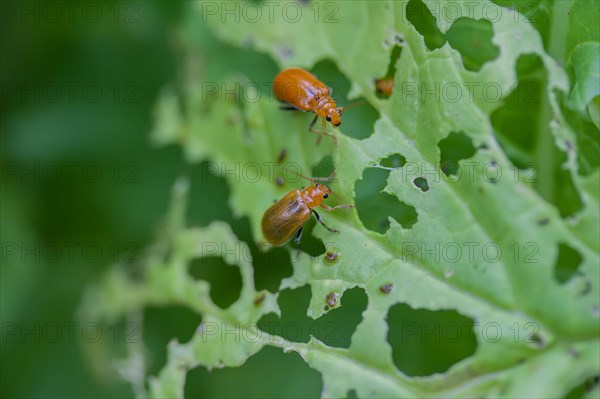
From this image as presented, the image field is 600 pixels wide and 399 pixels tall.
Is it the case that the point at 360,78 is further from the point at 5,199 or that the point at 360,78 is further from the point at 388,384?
the point at 5,199

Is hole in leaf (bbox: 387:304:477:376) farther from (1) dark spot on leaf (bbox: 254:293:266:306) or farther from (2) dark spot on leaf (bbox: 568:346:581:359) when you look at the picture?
(1) dark spot on leaf (bbox: 254:293:266:306)

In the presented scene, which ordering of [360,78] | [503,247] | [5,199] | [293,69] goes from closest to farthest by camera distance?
1. [503,247]
2. [360,78]
3. [293,69]
4. [5,199]

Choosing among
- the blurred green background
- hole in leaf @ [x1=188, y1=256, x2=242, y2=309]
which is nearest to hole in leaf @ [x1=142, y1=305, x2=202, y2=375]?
the blurred green background

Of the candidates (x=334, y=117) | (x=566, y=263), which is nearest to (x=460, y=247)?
(x=566, y=263)

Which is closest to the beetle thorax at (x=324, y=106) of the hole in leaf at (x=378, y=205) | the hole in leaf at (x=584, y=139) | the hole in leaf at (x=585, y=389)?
the hole in leaf at (x=378, y=205)

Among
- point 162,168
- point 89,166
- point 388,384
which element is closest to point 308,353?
point 388,384
